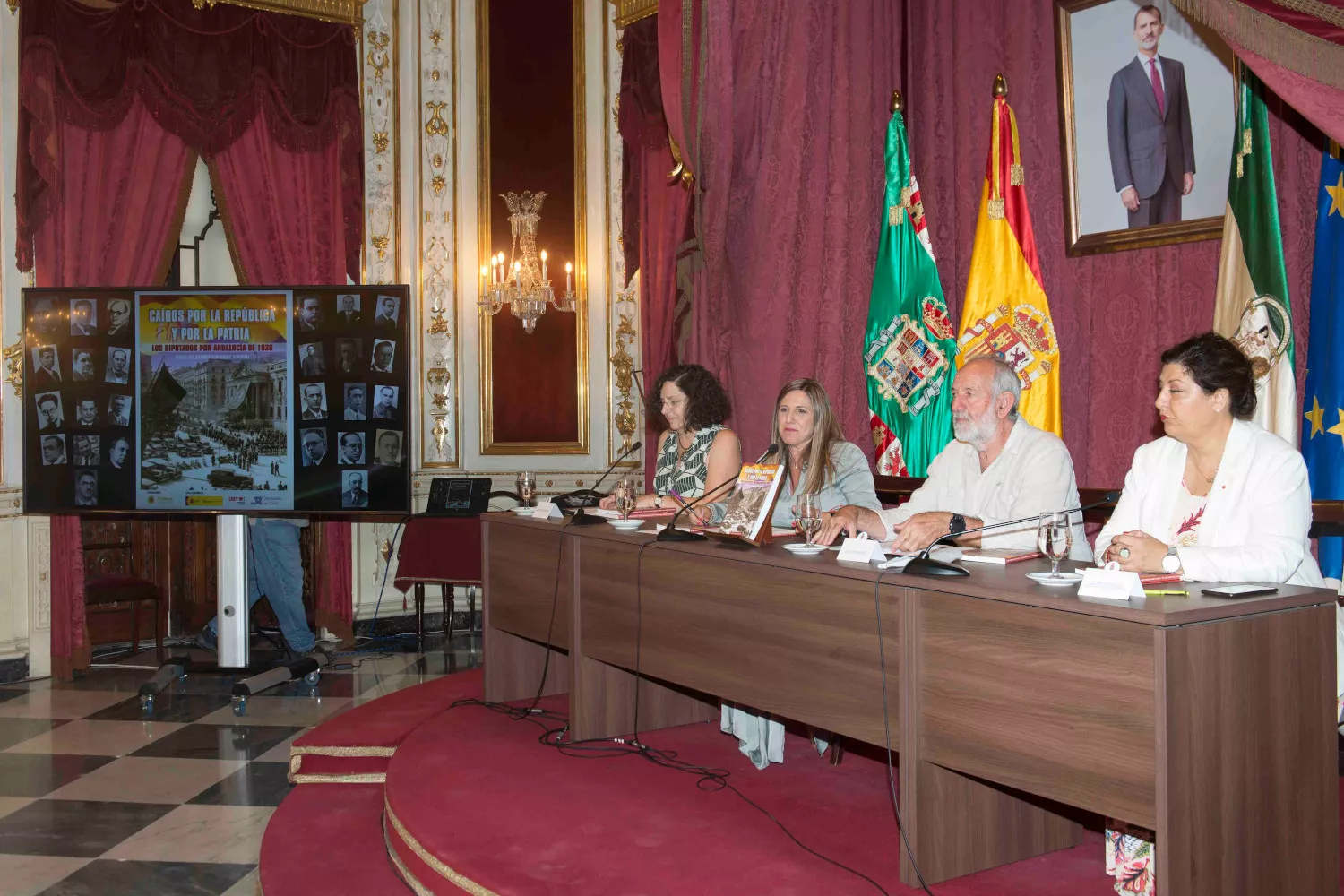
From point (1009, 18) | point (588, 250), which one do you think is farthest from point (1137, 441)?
point (588, 250)

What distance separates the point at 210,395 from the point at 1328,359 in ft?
13.5

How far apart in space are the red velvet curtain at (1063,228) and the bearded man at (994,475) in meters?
0.95

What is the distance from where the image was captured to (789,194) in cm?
427

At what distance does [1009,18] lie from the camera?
13.3 feet

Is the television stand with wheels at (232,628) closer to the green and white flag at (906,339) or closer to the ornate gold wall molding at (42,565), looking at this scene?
the ornate gold wall molding at (42,565)

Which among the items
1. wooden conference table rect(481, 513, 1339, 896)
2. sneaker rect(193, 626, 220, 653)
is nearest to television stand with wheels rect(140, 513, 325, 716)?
sneaker rect(193, 626, 220, 653)

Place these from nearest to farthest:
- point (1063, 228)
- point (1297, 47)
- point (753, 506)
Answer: point (1297, 47) → point (753, 506) → point (1063, 228)

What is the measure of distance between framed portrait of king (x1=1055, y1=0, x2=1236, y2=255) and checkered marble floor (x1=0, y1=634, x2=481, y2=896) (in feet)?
10.7

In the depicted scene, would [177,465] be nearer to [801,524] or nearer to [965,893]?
[801,524]

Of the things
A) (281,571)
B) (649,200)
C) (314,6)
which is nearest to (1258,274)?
(649,200)

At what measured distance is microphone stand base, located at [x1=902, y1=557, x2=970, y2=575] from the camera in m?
2.09

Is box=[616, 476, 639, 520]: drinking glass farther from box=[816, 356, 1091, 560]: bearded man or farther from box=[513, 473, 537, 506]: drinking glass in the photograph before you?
box=[816, 356, 1091, 560]: bearded man

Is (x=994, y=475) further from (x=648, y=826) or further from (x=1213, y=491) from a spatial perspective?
(x=648, y=826)

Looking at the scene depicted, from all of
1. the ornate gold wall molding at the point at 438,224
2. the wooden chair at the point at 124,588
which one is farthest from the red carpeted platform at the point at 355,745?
the ornate gold wall molding at the point at 438,224
